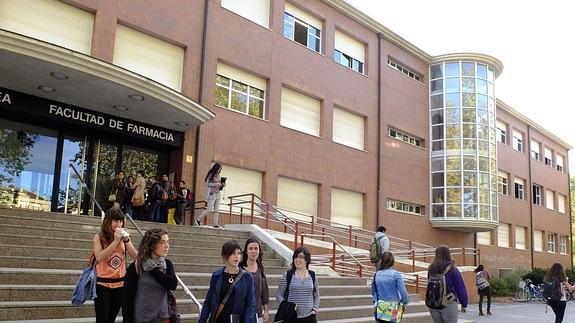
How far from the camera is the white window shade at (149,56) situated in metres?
15.0

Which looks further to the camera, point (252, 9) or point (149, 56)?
point (252, 9)

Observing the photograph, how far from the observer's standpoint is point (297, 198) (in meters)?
19.7

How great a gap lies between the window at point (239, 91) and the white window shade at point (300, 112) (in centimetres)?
119

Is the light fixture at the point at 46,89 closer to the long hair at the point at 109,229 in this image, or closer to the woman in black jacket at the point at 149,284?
the long hair at the point at 109,229

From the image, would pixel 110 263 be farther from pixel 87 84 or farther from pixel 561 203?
pixel 561 203

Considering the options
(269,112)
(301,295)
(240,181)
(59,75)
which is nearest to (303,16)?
(269,112)

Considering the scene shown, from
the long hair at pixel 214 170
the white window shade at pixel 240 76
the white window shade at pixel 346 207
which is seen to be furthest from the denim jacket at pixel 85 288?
the white window shade at pixel 346 207

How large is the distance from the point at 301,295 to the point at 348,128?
17.1m

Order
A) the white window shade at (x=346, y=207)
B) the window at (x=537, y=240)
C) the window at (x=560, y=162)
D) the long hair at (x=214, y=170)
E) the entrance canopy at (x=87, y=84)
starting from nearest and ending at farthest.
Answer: the entrance canopy at (x=87, y=84)
the long hair at (x=214, y=170)
the white window shade at (x=346, y=207)
the window at (x=537, y=240)
the window at (x=560, y=162)

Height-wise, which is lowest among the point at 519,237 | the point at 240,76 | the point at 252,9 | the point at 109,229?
the point at 109,229

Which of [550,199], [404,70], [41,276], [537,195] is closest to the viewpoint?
[41,276]

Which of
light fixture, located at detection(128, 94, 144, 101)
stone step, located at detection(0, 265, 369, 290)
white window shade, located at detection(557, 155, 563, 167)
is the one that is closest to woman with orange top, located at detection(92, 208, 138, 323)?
stone step, located at detection(0, 265, 369, 290)

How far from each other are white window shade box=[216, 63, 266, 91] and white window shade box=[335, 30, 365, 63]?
5.24m

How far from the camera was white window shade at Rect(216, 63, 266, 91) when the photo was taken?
17719 mm
